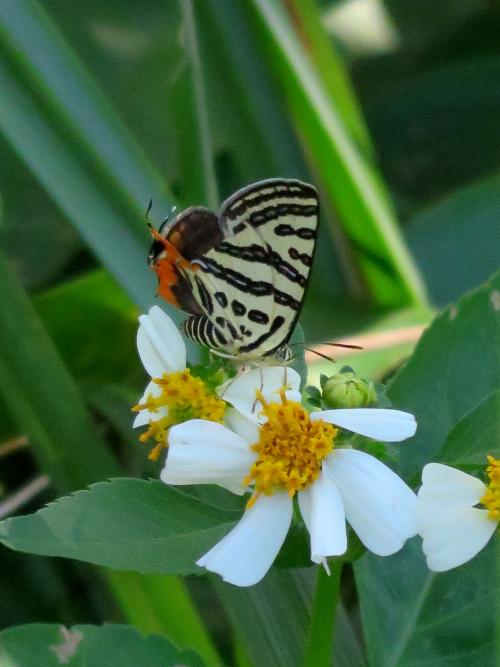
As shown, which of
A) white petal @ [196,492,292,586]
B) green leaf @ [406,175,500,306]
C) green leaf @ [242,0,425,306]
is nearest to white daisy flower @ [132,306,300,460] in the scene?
white petal @ [196,492,292,586]

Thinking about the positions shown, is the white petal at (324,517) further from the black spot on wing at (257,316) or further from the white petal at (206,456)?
the black spot on wing at (257,316)

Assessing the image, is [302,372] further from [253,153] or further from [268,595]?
[253,153]

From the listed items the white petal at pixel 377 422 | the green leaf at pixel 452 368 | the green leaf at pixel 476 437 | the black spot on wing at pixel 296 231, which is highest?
the black spot on wing at pixel 296 231

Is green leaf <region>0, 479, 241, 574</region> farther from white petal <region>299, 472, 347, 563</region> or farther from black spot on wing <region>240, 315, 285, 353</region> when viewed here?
black spot on wing <region>240, 315, 285, 353</region>

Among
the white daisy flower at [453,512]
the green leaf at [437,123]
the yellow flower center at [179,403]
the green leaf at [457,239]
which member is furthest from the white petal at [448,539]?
the green leaf at [437,123]

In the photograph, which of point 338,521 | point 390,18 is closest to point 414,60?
point 390,18

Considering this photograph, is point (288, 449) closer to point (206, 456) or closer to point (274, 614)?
point (206, 456)

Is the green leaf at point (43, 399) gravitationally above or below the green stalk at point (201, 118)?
below
